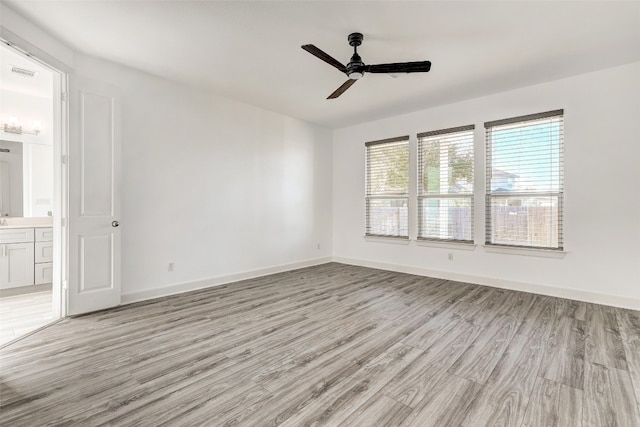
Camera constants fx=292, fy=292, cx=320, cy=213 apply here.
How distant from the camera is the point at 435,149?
16.6 ft

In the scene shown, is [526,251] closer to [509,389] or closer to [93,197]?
[509,389]

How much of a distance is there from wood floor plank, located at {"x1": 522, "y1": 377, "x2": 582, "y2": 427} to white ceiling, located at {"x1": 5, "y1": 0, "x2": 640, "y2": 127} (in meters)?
2.95

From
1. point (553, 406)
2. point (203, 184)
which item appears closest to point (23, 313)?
point (203, 184)

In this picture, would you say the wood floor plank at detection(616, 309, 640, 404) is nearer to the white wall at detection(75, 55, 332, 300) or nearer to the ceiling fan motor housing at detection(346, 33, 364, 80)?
the ceiling fan motor housing at detection(346, 33, 364, 80)

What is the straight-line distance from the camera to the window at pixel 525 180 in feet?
13.1

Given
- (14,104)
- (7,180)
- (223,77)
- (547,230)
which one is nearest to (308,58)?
(223,77)

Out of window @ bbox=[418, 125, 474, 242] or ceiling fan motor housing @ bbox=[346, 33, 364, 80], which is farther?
window @ bbox=[418, 125, 474, 242]

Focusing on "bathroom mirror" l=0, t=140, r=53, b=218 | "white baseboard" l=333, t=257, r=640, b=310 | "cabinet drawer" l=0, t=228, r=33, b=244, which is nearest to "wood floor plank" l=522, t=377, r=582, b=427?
"white baseboard" l=333, t=257, r=640, b=310

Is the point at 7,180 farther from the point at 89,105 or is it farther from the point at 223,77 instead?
the point at 223,77

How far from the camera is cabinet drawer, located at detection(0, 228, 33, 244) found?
12.9ft

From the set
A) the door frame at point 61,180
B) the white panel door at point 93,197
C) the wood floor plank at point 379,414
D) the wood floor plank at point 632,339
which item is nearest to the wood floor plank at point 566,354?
the wood floor plank at point 632,339

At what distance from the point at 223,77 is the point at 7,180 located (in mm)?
3705

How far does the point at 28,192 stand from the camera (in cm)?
452

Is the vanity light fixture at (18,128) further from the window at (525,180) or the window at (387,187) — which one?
the window at (525,180)
